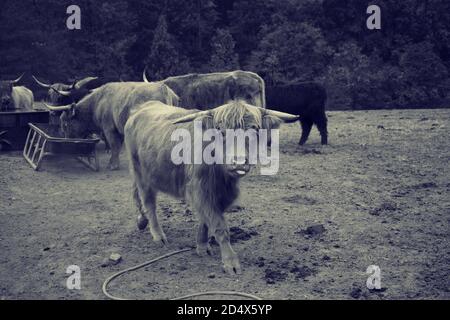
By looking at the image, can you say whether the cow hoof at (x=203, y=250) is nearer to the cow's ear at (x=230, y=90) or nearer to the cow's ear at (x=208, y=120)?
the cow's ear at (x=208, y=120)

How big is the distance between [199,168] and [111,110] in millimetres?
4138

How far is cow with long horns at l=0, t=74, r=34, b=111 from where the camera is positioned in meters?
11.4

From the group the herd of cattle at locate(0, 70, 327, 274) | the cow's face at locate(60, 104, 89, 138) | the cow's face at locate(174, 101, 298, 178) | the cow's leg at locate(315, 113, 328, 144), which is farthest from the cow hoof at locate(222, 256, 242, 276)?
the cow's leg at locate(315, 113, 328, 144)

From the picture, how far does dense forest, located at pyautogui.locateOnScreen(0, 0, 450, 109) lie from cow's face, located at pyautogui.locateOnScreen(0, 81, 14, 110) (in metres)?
8.43

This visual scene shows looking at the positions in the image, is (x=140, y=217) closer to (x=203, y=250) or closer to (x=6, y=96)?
(x=203, y=250)

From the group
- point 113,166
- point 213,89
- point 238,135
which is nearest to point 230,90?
point 213,89

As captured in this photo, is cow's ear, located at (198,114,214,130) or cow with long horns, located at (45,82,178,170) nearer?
cow's ear, located at (198,114,214,130)

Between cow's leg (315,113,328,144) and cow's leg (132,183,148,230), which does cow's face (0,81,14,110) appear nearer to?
cow's leg (315,113,328,144)

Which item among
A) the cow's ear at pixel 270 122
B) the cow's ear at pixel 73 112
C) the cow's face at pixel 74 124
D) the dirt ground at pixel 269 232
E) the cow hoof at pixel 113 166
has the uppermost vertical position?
the cow's ear at pixel 270 122

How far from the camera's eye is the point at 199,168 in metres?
4.16

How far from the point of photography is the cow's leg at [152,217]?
4.83 meters

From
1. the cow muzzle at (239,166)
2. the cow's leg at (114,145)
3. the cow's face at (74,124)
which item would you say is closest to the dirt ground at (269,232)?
the cow's leg at (114,145)

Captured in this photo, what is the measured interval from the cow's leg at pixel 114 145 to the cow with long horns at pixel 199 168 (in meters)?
2.90

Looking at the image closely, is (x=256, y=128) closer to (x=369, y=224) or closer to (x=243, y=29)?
(x=369, y=224)
